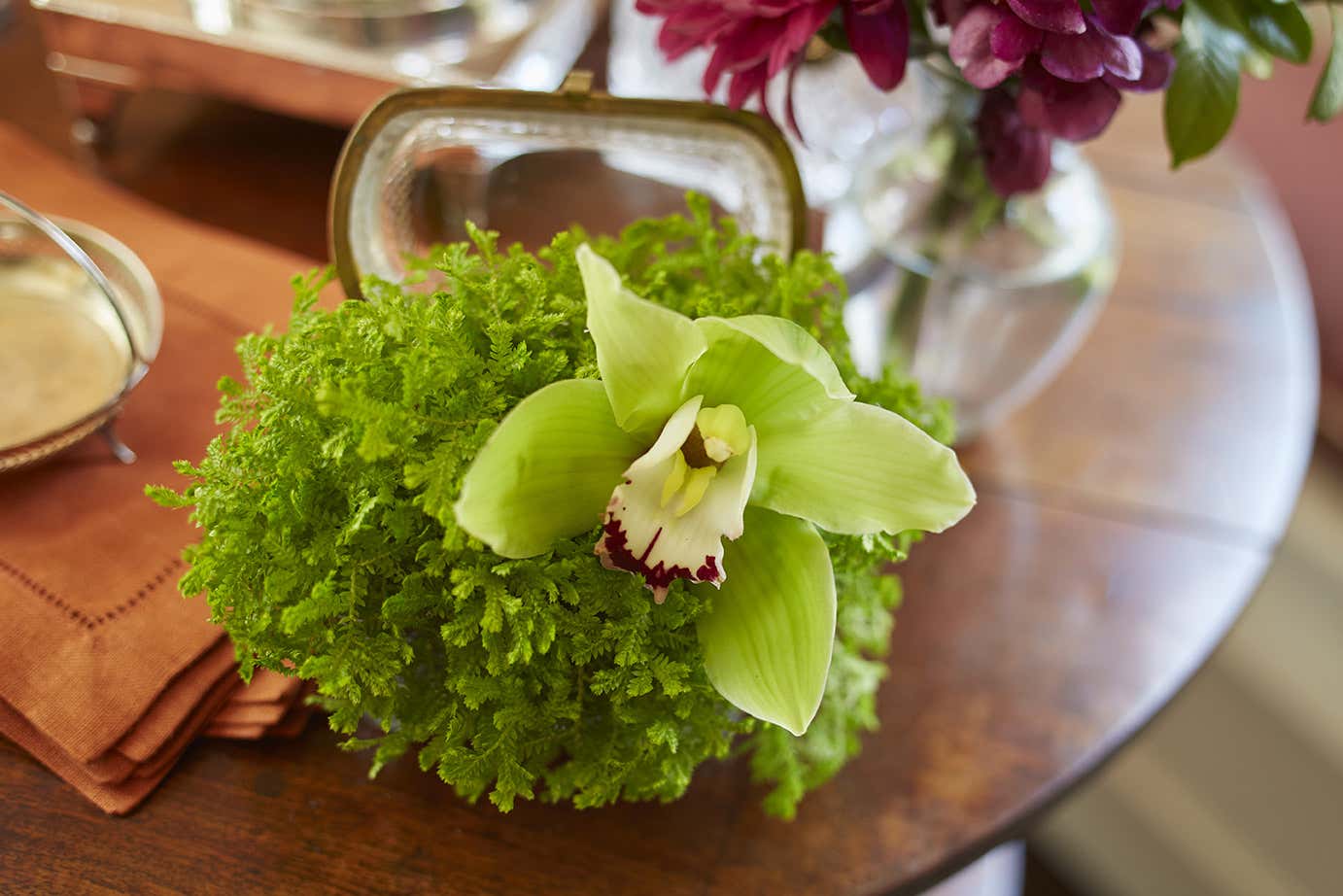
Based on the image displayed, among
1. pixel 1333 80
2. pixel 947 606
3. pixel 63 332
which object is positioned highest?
pixel 1333 80

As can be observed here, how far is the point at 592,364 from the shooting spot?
0.29 m

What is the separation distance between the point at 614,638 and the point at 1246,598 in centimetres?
37

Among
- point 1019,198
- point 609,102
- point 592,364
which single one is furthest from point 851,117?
point 592,364

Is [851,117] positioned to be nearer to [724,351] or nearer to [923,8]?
[923,8]

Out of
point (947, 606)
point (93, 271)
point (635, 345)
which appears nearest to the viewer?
point (635, 345)

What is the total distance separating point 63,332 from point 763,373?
1.00 ft

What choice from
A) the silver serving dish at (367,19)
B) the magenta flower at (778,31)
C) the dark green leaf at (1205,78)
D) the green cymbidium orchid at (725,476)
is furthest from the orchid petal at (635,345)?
the silver serving dish at (367,19)

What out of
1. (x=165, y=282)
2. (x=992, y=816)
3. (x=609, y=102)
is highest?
(x=609, y=102)

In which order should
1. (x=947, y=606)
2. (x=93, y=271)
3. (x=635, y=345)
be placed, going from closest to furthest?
(x=635, y=345)
(x=93, y=271)
(x=947, y=606)

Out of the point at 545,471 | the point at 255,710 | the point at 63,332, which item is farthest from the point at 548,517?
the point at 63,332

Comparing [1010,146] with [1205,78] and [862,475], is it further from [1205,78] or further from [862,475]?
[862,475]

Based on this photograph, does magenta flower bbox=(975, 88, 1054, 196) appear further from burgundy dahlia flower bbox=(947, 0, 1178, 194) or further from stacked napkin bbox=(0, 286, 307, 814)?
stacked napkin bbox=(0, 286, 307, 814)

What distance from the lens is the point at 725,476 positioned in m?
0.27

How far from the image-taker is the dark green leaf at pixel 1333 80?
38 cm
